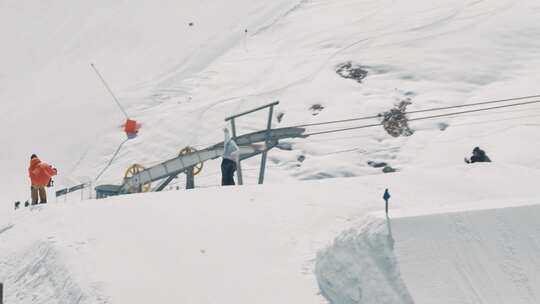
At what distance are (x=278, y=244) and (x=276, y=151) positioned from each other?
17174 mm

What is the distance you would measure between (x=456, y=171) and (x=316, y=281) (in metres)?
5.58

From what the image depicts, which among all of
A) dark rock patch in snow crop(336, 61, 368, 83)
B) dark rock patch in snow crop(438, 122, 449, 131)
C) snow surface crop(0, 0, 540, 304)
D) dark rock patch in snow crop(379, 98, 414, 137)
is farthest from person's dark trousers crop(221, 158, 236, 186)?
dark rock patch in snow crop(336, 61, 368, 83)

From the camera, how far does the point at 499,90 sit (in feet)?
102

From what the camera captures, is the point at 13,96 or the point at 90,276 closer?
the point at 90,276

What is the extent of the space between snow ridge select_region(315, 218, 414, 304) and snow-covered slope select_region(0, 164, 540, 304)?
0.02 metres

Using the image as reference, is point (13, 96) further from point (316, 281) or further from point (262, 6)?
point (316, 281)

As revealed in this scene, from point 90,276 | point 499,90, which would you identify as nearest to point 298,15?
point 499,90

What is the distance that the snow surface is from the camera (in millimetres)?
11508

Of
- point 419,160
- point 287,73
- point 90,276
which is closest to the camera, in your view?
point 90,276

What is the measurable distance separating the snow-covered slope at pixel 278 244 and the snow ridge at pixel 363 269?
0.6 inches

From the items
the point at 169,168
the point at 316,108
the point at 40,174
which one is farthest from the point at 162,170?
the point at 316,108

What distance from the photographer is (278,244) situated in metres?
13.4

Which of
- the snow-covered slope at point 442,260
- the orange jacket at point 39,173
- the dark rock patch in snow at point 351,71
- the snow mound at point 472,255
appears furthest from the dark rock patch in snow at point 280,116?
the snow mound at point 472,255

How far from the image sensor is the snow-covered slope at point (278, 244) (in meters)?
11.1
